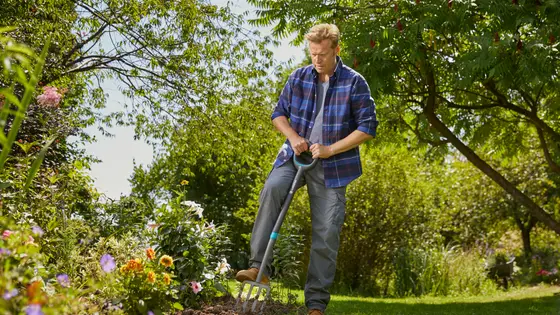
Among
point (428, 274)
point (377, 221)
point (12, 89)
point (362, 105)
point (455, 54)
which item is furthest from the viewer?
point (377, 221)

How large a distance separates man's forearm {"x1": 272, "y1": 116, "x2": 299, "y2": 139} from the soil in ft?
4.08

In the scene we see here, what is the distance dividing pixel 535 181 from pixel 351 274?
6622 mm

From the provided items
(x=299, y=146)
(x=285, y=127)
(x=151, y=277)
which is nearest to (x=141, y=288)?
(x=151, y=277)

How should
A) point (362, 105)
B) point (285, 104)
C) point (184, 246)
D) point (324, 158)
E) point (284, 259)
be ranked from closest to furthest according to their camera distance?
point (324, 158) → point (362, 105) → point (285, 104) → point (184, 246) → point (284, 259)

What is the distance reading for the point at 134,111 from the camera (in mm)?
9922

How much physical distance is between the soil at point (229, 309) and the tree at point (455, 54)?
10.1ft

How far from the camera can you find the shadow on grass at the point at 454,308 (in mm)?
7379

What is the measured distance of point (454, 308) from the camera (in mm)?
8281

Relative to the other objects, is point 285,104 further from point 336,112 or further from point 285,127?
point 336,112

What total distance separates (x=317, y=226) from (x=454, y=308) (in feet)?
15.1

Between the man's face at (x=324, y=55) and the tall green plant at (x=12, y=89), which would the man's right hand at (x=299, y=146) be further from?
the tall green plant at (x=12, y=89)

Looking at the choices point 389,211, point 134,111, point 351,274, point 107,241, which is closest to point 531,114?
point 389,211

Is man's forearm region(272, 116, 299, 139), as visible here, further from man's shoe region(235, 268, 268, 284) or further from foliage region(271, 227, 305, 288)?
foliage region(271, 227, 305, 288)

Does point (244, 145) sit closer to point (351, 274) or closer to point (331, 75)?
point (351, 274)
